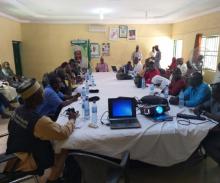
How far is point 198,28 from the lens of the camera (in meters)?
6.93

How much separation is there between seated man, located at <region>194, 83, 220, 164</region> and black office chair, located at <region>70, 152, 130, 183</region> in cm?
101

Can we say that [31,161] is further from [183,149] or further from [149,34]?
[149,34]

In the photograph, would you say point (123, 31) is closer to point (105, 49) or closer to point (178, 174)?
point (105, 49)

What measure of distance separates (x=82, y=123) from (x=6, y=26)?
6403 mm

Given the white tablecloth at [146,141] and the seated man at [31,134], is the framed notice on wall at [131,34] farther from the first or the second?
the seated man at [31,134]

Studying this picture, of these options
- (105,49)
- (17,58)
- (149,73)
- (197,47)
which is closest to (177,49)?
(197,47)

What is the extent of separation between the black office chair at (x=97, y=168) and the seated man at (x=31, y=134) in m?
0.31

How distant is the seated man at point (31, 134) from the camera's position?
5.24 ft

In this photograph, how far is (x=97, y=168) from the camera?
1468 millimetres

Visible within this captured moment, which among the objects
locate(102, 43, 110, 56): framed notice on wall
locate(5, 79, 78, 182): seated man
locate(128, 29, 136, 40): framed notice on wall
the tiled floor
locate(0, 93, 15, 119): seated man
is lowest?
the tiled floor

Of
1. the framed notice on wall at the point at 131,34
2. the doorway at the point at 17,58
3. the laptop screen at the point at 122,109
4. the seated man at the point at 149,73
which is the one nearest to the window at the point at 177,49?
the framed notice on wall at the point at 131,34

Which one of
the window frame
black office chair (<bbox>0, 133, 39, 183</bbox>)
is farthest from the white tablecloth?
the window frame

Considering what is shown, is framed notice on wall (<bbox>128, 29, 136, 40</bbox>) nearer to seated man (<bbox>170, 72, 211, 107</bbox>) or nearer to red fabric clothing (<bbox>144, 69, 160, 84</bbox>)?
red fabric clothing (<bbox>144, 69, 160, 84</bbox>)

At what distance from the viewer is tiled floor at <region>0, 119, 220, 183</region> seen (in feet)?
7.24
